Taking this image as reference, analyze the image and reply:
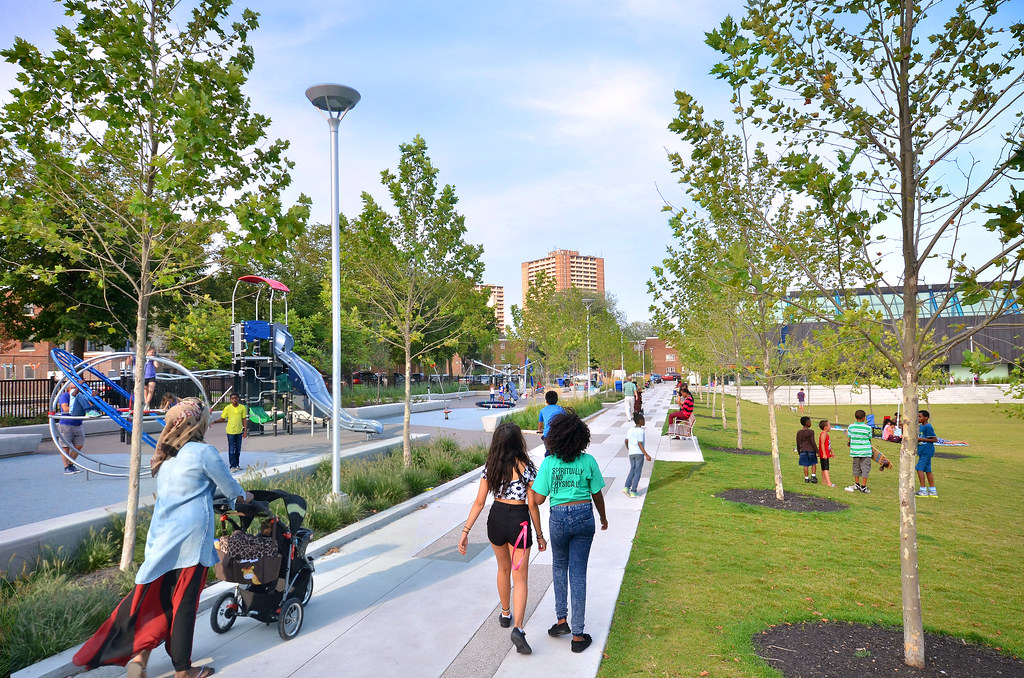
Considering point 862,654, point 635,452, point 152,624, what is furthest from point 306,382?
point 862,654

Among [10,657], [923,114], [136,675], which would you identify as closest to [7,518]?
[10,657]

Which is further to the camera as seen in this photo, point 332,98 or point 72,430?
point 72,430

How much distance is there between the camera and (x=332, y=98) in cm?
977

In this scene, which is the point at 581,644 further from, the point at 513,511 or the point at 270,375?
the point at 270,375

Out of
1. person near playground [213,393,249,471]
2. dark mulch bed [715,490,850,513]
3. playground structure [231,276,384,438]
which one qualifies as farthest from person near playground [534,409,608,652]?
playground structure [231,276,384,438]

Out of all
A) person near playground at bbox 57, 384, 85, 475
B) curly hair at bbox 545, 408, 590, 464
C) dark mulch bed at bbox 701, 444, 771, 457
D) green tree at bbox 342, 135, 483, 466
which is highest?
green tree at bbox 342, 135, 483, 466

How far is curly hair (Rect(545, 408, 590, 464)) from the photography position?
4852mm

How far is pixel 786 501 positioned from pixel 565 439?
7.93 metres

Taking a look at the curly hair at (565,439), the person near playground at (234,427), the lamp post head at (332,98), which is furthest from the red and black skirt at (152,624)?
the person near playground at (234,427)

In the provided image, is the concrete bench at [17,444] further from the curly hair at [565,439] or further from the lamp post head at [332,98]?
the curly hair at [565,439]

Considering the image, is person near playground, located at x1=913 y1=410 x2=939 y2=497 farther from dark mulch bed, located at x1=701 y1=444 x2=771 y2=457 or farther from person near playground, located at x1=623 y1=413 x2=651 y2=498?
person near playground, located at x1=623 y1=413 x2=651 y2=498

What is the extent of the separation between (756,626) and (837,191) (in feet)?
13.0

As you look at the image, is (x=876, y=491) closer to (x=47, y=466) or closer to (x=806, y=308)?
(x=806, y=308)

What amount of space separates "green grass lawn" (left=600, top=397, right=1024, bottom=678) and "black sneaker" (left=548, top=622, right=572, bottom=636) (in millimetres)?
391
